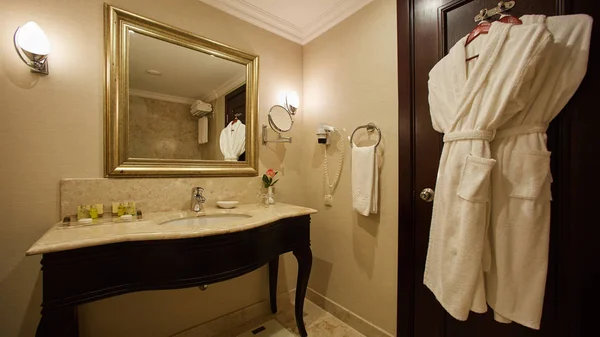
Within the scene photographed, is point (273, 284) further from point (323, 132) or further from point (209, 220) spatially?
point (323, 132)

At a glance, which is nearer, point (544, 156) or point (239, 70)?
point (544, 156)

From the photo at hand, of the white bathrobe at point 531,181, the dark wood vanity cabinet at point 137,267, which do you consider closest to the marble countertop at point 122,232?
the dark wood vanity cabinet at point 137,267

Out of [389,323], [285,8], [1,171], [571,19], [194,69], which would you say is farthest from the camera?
[285,8]

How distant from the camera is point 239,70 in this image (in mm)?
1766

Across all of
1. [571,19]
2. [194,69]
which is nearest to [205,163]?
[194,69]

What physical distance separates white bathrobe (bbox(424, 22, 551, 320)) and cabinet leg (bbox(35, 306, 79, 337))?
1461mm

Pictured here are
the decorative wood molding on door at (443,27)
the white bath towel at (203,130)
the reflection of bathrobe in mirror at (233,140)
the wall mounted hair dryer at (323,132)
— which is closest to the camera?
the decorative wood molding on door at (443,27)

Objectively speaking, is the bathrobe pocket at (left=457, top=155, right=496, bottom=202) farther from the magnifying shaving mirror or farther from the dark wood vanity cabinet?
the magnifying shaving mirror

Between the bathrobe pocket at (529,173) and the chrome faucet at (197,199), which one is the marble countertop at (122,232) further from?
the bathrobe pocket at (529,173)

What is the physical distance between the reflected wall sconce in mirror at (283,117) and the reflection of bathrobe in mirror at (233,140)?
18 cm

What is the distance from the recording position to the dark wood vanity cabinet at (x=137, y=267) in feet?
2.72

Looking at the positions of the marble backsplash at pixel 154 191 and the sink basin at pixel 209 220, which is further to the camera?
the sink basin at pixel 209 220

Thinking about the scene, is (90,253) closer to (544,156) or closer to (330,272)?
(330,272)

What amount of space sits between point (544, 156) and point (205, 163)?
1730mm
